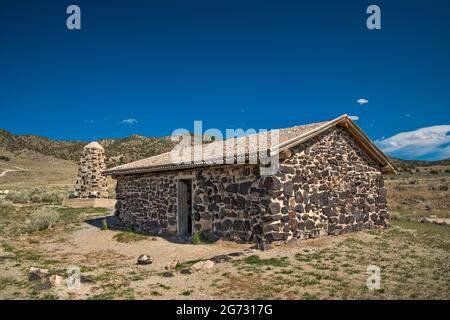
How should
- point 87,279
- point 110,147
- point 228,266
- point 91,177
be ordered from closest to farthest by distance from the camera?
point 87,279, point 228,266, point 91,177, point 110,147

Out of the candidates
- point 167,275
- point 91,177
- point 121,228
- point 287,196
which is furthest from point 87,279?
point 91,177

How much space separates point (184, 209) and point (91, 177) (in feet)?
39.4

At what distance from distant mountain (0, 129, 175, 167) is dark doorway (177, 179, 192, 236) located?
46504 mm

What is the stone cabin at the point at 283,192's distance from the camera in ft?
33.5

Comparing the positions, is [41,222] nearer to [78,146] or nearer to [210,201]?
[210,201]

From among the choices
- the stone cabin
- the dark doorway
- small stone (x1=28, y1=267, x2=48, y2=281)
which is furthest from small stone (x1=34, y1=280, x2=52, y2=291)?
the dark doorway

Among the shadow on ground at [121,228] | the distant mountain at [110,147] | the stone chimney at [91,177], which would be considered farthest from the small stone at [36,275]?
the distant mountain at [110,147]

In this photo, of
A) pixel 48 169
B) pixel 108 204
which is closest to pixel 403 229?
pixel 108 204

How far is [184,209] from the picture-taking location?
520 inches

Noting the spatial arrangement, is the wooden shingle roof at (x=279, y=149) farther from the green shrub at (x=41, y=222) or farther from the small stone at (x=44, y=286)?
the small stone at (x=44, y=286)

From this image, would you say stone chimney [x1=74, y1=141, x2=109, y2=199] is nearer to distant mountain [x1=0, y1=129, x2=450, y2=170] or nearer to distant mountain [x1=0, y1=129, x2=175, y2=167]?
distant mountain [x1=0, y1=129, x2=450, y2=170]

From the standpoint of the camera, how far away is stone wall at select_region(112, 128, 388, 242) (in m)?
10.2

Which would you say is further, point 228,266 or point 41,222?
point 41,222

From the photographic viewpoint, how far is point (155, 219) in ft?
46.2
